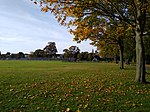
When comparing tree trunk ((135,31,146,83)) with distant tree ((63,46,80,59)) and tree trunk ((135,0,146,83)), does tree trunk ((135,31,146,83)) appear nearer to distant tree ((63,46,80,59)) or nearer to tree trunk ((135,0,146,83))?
tree trunk ((135,0,146,83))

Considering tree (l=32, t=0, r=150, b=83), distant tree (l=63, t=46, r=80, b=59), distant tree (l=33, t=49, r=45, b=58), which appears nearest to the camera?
tree (l=32, t=0, r=150, b=83)

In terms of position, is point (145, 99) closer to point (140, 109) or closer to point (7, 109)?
point (140, 109)

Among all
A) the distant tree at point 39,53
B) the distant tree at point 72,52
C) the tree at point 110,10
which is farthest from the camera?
the distant tree at point 39,53

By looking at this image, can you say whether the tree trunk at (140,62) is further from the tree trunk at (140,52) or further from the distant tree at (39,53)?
the distant tree at (39,53)

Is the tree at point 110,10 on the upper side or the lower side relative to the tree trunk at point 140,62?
upper

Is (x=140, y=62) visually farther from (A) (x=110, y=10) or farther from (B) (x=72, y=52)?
(B) (x=72, y=52)

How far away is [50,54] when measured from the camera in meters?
190

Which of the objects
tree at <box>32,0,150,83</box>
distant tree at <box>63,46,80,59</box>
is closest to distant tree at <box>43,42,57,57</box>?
distant tree at <box>63,46,80,59</box>

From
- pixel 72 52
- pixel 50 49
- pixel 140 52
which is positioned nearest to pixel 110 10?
pixel 140 52

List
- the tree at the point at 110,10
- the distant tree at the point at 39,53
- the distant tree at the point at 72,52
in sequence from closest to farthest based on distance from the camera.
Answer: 1. the tree at the point at 110,10
2. the distant tree at the point at 72,52
3. the distant tree at the point at 39,53

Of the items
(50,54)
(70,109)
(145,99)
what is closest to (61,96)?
(70,109)

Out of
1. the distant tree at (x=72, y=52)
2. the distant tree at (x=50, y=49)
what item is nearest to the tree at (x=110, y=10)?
the distant tree at (x=72, y=52)

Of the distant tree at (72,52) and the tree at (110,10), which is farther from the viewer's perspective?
the distant tree at (72,52)

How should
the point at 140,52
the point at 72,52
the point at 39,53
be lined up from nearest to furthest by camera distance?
1. the point at 140,52
2. the point at 72,52
3. the point at 39,53
